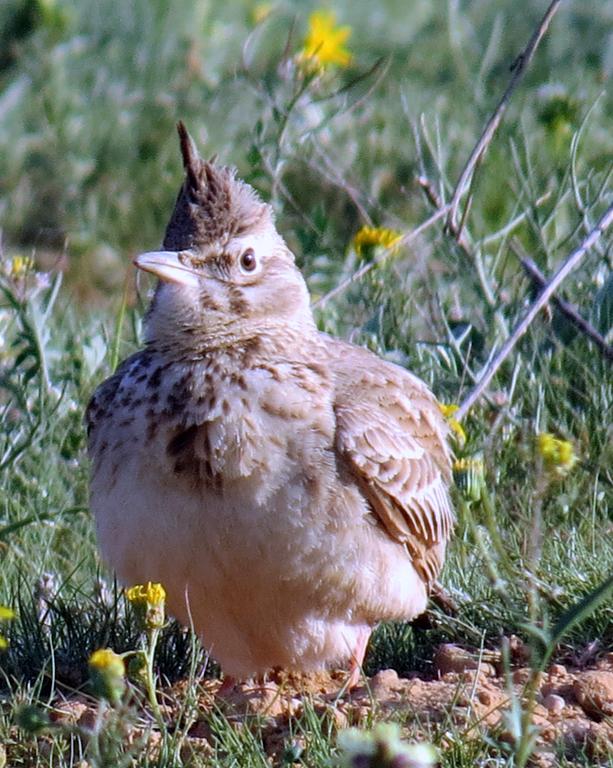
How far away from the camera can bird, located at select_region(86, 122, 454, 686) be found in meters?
4.19

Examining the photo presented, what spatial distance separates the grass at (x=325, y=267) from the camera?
4.57m

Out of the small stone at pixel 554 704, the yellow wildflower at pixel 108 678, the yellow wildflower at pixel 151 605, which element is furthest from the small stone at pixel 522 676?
the yellow wildflower at pixel 108 678

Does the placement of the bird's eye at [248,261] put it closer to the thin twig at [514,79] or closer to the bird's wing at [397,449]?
the bird's wing at [397,449]

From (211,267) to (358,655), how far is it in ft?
3.87

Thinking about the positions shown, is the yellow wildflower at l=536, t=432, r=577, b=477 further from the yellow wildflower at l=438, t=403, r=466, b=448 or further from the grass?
the yellow wildflower at l=438, t=403, r=466, b=448

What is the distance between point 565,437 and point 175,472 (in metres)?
1.90

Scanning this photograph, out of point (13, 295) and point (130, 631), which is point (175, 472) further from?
point (13, 295)

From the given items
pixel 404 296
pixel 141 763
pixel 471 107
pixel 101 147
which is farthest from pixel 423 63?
pixel 141 763

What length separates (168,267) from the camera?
4320 mm

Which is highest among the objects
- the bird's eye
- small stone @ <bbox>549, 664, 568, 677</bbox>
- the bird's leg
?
the bird's eye

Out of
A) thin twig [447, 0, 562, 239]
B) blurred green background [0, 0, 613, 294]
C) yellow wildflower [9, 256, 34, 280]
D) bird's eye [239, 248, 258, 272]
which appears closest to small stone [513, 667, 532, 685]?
bird's eye [239, 248, 258, 272]

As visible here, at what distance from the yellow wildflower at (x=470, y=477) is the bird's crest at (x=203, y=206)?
0.93 meters

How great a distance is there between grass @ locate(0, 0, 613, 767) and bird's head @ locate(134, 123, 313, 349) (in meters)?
0.89

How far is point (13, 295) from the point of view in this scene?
17.8 feet
